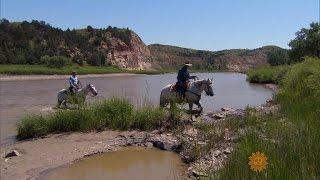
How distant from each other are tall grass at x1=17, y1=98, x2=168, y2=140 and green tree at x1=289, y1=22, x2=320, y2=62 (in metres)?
63.5

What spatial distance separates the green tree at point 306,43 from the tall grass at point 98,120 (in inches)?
2500

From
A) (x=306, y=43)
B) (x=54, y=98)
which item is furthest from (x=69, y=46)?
(x=54, y=98)

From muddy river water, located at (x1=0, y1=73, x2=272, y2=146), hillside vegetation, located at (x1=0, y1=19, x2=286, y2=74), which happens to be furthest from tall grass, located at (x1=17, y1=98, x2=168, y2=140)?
hillside vegetation, located at (x1=0, y1=19, x2=286, y2=74)

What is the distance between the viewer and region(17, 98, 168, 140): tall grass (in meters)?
16.0

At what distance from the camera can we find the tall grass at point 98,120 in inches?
629

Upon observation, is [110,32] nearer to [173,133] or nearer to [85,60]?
[85,60]

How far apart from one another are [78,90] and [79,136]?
877 centimetres

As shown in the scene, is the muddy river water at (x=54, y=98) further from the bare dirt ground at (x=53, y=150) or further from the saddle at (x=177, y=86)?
the bare dirt ground at (x=53, y=150)

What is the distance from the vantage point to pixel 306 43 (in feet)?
254

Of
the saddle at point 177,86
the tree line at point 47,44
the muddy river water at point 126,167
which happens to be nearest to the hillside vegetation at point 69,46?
the tree line at point 47,44

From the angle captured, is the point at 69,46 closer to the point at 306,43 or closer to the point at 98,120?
the point at 306,43

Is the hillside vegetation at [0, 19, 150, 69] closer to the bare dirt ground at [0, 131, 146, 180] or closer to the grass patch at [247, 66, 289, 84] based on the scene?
the grass patch at [247, 66, 289, 84]

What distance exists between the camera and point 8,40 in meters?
103

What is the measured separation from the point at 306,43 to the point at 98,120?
66.9 meters
